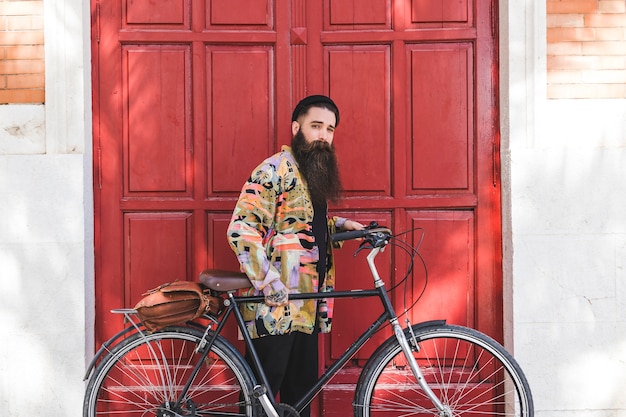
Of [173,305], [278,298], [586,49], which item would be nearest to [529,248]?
[586,49]

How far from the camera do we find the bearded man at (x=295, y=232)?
345cm

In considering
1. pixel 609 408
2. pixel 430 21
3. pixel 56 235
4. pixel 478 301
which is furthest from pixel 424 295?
pixel 56 235

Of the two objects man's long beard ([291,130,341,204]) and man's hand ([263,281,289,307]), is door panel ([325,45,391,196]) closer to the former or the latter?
man's long beard ([291,130,341,204])

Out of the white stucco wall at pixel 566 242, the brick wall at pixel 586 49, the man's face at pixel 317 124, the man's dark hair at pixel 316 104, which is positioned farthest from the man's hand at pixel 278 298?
the brick wall at pixel 586 49

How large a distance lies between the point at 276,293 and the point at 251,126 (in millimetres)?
1242

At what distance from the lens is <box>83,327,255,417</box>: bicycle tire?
346cm

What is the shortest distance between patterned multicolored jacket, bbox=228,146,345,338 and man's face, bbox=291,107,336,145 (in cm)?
15

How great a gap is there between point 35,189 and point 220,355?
1.50 meters

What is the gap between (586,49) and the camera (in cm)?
399

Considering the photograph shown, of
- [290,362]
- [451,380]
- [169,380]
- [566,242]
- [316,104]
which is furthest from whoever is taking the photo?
[451,380]

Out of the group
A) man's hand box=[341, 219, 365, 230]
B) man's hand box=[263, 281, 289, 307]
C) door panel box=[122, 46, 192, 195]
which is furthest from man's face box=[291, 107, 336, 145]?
door panel box=[122, 46, 192, 195]

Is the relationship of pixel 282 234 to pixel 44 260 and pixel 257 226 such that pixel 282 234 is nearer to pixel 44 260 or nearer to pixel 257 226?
pixel 257 226

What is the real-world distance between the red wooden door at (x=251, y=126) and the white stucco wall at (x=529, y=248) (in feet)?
0.68

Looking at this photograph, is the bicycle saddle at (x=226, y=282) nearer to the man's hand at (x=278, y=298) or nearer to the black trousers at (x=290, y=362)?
the man's hand at (x=278, y=298)
